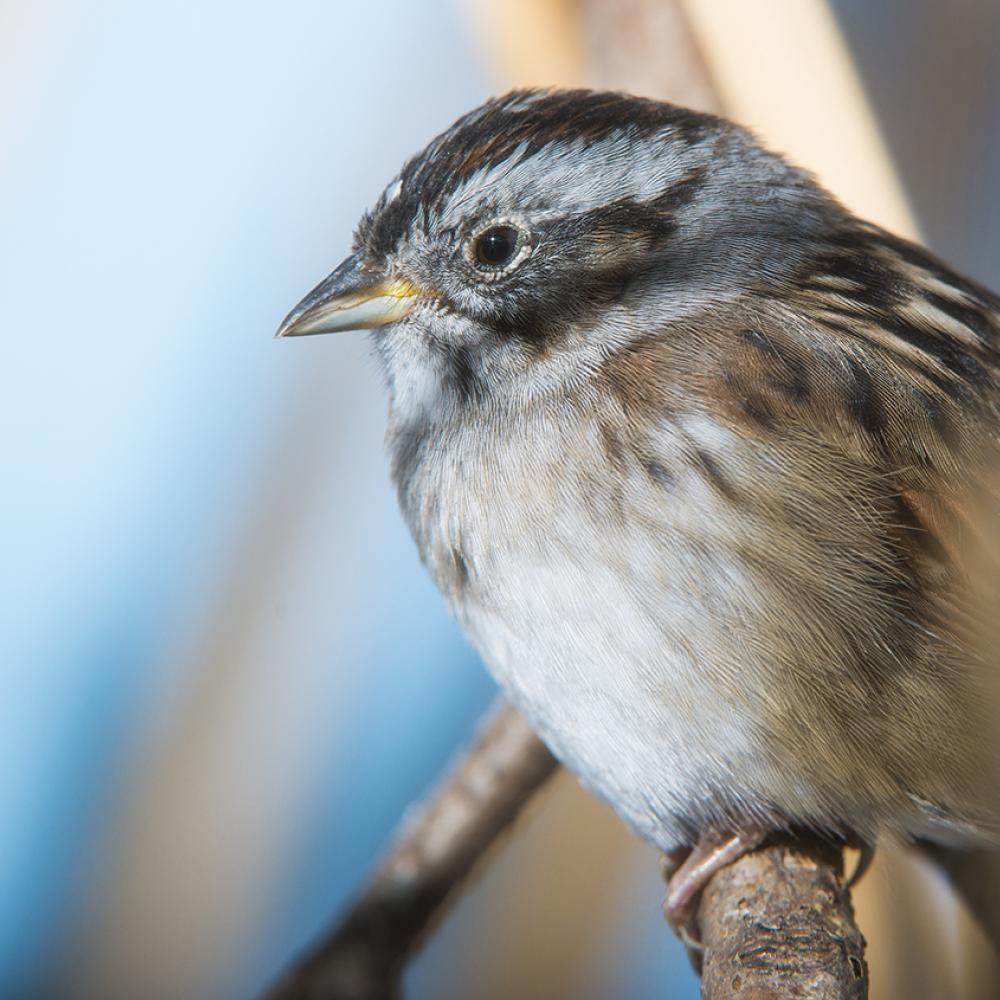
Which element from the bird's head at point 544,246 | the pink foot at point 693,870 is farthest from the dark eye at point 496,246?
the pink foot at point 693,870

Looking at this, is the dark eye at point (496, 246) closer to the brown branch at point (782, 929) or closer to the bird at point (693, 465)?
the bird at point (693, 465)

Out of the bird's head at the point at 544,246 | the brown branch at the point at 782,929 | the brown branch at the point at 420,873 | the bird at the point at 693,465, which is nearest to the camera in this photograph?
the brown branch at the point at 782,929

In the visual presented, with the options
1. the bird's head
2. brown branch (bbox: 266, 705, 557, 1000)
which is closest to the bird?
the bird's head

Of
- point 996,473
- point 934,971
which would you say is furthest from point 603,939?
point 996,473

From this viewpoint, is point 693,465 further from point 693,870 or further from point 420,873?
point 420,873

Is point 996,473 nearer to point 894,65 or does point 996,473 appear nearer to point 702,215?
point 702,215

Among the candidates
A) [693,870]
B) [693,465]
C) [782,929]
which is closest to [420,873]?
[693,870]
